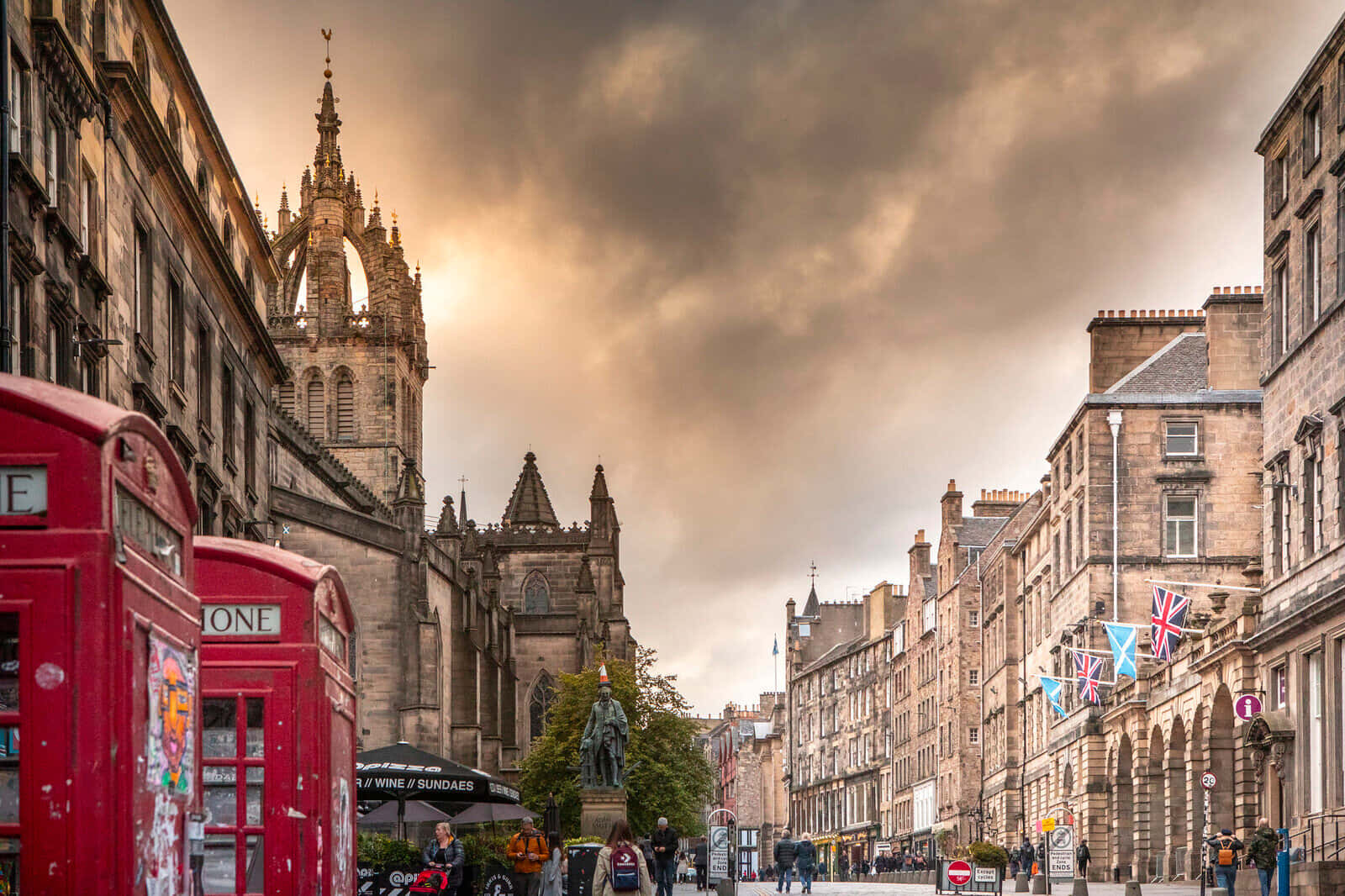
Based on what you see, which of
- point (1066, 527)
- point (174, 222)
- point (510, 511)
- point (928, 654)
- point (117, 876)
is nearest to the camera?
point (117, 876)

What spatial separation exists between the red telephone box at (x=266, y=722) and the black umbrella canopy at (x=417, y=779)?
14.2 m

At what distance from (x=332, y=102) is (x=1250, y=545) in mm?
49146

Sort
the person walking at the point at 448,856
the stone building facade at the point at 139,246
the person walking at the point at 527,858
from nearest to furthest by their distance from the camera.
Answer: the stone building facade at the point at 139,246 → the person walking at the point at 448,856 → the person walking at the point at 527,858

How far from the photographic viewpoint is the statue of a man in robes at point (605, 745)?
37.0m

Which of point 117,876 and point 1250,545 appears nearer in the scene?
point 117,876

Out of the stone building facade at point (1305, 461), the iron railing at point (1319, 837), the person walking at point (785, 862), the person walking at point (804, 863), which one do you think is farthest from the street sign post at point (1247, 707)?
the person walking at point (785, 862)

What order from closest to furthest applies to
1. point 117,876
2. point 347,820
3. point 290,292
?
point 117,876, point 347,820, point 290,292

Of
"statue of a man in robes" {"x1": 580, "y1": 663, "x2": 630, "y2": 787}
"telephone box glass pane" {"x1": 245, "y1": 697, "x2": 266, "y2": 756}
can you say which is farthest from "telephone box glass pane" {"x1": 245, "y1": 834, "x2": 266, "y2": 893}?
"statue of a man in robes" {"x1": 580, "y1": 663, "x2": 630, "y2": 787}

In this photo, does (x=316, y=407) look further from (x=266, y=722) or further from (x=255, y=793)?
(x=255, y=793)

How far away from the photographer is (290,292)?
287 feet

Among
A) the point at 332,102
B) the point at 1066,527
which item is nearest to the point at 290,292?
the point at 332,102

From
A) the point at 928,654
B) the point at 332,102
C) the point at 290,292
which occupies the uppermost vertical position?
the point at 332,102

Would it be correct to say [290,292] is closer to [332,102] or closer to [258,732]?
[332,102]

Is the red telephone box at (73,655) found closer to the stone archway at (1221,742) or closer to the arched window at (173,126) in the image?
the arched window at (173,126)
